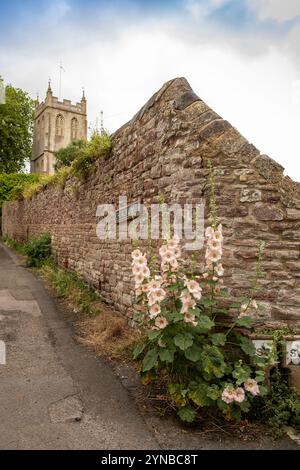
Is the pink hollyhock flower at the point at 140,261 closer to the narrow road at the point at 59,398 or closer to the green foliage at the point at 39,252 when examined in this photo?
the narrow road at the point at 59,398

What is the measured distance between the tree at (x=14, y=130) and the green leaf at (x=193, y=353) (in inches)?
1180

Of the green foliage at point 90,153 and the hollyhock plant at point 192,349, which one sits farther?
the green foliage at point 90,153

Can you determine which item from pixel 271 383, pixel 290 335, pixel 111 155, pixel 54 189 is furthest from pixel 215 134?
pixel 54 189

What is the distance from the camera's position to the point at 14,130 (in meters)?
30.7

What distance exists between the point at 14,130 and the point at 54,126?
2123 cm

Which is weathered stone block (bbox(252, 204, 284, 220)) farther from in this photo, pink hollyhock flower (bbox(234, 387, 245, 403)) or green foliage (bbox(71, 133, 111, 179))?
green foliage (bbox(71, 133, 111, 179))

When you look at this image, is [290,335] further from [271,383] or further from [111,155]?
[111,155]

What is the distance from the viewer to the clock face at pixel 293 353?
3.28m

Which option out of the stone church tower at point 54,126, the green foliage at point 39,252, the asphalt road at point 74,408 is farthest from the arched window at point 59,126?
the asphalt road at point 74,408

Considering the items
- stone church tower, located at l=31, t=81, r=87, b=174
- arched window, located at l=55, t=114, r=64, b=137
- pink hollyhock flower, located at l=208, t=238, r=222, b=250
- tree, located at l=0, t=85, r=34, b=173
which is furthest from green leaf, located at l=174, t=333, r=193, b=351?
arched window, located at l=55, t=114, r=64, b=137

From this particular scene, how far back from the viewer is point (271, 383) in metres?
3.21

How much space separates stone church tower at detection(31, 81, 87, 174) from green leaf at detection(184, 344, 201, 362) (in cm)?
4966

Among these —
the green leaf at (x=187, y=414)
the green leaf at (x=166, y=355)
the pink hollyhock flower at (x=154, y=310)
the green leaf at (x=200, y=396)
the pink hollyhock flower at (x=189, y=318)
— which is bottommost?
the green leaf at (x=187, y=414)

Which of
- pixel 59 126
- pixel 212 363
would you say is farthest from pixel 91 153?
pixel 59 126
